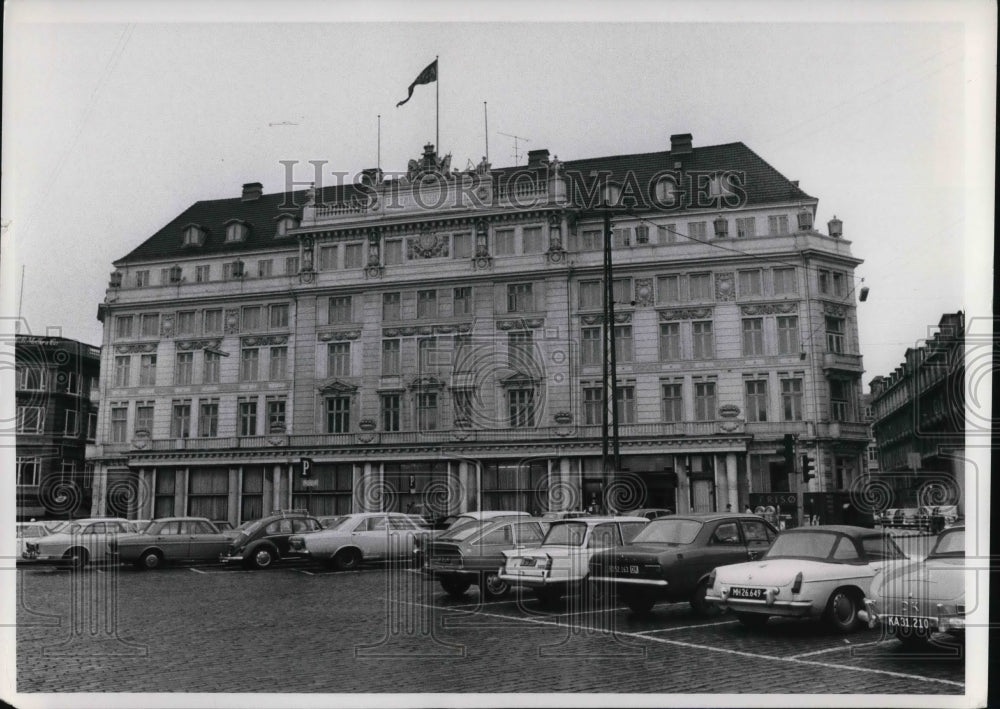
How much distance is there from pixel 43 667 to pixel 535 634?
541cm

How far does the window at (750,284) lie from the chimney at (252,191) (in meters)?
7.98

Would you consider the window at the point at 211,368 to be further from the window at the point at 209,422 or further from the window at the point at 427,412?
the window at the point at 427,412

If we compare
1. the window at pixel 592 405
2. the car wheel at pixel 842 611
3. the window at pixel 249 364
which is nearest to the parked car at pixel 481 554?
the window at pixel 592 405

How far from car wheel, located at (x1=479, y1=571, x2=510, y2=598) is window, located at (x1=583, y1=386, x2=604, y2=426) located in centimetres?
457

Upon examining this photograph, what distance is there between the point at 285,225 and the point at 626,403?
690 centimetres

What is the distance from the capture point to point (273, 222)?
16359 millimetres

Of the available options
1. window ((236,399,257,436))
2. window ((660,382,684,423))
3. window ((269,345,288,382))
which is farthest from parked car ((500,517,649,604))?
window ((236,399,257,436))

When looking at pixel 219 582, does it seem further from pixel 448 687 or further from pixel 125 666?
pixel 448 687

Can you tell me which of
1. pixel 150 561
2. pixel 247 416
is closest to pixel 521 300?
pixel 247 416

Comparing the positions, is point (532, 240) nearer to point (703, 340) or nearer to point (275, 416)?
point (703, 340)

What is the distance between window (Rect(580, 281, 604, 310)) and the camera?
15984mm

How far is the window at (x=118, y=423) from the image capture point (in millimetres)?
15781

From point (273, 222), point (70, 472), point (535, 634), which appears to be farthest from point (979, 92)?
point (70, 472)

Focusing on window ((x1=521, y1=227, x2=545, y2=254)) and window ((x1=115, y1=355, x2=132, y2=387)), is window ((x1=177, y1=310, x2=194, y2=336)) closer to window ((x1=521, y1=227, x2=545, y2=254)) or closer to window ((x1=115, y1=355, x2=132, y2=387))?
window ((x1=115, y1=355, x2=132, y2=387))
